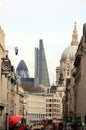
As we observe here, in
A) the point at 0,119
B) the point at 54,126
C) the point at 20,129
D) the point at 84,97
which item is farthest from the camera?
the point at 54,126

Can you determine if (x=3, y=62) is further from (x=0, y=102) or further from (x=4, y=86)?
(x=4, y=86)

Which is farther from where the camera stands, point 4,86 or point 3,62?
point 4,86

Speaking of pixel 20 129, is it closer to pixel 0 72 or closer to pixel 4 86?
pixel 0 72

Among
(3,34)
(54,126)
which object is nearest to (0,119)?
(3,34)

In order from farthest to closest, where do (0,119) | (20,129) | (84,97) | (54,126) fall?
(54,126)
(0,119)
(84,97)
(20,129)

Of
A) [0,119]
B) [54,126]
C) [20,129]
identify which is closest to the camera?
[20,129]

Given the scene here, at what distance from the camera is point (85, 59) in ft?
296

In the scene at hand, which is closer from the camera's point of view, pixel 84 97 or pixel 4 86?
pixel 84 97

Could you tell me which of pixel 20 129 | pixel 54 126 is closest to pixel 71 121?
pixel 54 126

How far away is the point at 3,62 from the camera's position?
Result: 86750 mm

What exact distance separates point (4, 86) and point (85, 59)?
56.5 ft

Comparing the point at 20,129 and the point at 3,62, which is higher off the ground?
the point at 3,62

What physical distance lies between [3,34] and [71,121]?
127ft

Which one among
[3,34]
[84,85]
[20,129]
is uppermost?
[3,34]
